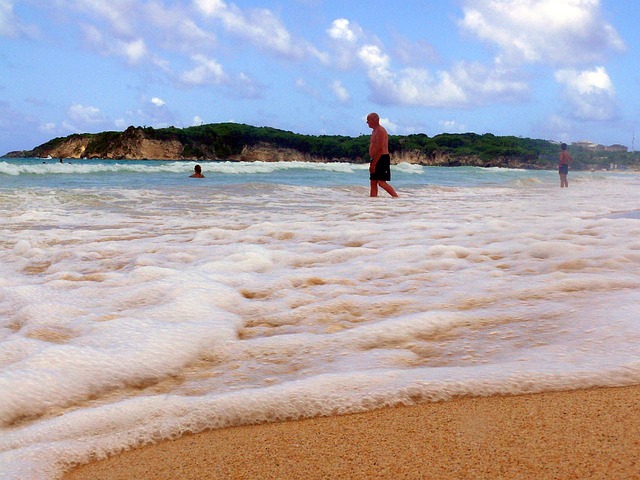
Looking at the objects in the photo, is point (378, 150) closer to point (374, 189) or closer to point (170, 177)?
point (374, 189)

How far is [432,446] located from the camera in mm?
1251

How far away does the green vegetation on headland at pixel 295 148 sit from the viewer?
73062 millimetres

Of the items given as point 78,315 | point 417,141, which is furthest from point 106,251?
point 417,141

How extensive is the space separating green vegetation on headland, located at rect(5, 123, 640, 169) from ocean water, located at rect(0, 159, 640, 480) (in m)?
71.6

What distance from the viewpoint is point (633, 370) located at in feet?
5.34

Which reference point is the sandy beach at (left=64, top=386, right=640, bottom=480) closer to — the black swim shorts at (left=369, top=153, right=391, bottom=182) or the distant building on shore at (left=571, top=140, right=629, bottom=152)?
the black swim shorts at (left=369, top=153, right=391, bottom=182)

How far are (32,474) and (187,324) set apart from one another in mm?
1105

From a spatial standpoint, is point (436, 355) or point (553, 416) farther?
point (436, 355)

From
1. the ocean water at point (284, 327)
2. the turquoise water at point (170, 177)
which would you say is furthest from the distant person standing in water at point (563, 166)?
the ocean water at point (284, 327)

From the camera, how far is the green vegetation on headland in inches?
2876

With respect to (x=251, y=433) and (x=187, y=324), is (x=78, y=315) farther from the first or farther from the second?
(x=251, y=433)

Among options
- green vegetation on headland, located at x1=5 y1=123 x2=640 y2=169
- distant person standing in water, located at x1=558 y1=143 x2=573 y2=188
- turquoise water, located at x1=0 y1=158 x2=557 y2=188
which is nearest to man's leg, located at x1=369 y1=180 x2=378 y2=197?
turquoise water, located at x1=0 y1=158 x2=557 y2=188

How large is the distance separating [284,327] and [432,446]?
3.89 ft

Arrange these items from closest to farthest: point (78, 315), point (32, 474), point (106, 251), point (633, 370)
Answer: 1. point (32, 474)
2. point (633, 370)
3. point (78, 315)
4. point (106, 251)
